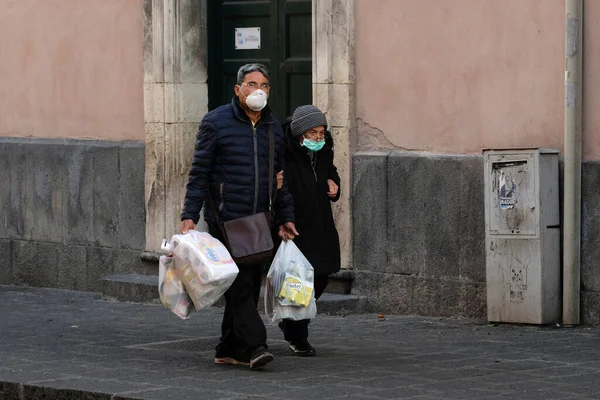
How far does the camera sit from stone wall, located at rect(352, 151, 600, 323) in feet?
35.0

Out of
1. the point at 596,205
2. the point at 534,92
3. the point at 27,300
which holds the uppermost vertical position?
the point at 534,92

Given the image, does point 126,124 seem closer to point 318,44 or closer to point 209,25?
point 209,25

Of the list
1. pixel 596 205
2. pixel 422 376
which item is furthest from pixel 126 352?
pixel 596 205

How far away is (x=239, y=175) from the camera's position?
28.4ft

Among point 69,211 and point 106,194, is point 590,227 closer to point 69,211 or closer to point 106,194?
point 106,194

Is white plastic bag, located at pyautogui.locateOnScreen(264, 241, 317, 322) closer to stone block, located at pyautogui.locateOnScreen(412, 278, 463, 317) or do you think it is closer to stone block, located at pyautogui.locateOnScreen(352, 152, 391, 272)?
stone block, located at pyautogui.locateOnScreen(412, 278, 463, 317)

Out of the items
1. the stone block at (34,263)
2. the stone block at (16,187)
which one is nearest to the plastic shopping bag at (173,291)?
the stone block at (34,263)

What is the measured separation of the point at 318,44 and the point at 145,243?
8.00ft

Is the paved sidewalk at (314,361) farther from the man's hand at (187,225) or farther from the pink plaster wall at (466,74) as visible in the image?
the pink plaster wall at (466,74)

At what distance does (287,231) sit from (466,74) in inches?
93.6

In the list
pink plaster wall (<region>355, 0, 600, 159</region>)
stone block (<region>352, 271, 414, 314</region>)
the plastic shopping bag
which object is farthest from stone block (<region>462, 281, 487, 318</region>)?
the plastic shopping bag

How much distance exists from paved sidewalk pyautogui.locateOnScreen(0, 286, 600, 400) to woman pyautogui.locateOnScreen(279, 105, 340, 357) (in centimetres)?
Answer: 20

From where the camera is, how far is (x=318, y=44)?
453 inches

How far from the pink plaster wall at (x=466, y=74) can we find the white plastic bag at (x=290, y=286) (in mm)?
2233
